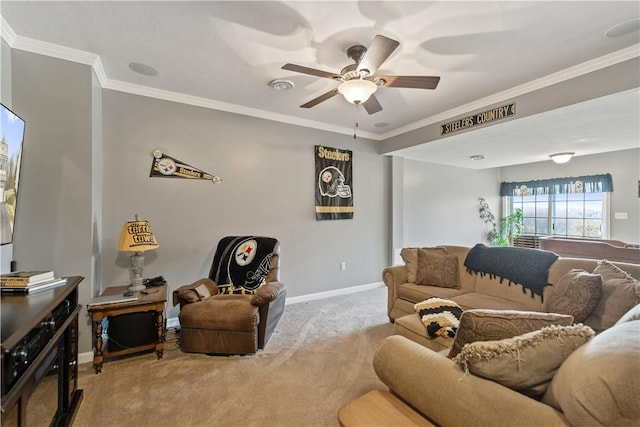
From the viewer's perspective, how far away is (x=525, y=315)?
114 cm

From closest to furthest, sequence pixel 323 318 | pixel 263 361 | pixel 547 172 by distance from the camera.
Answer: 1. pixel 263 361
2. pixel 323 318
3. pixel 547 172

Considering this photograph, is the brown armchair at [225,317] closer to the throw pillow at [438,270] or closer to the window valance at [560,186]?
the throw pillow at [438,270]

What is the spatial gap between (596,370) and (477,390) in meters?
0.32

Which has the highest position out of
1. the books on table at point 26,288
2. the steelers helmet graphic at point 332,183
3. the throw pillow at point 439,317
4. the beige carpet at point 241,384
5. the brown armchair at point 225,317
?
the steelers helmet graphic at point 332,183

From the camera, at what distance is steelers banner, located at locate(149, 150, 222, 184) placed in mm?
3098

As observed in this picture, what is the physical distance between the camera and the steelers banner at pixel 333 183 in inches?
165

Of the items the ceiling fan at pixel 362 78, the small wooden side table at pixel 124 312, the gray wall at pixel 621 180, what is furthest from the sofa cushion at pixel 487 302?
the gray wall at pixel 621 180

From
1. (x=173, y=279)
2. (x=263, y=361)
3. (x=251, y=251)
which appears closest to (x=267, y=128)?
(x=251, y=251)

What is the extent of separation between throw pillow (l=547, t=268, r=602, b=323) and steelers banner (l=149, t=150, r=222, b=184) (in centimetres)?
350

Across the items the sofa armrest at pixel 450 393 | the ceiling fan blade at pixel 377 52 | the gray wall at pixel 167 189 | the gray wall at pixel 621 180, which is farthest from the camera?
the gray wall at pixel 621 180

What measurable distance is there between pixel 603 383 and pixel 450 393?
41 cm

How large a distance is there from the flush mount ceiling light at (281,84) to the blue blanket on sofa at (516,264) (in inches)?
104

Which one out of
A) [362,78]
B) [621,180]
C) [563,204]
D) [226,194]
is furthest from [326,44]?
[563,204]

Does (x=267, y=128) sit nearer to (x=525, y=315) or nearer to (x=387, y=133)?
(x=387, y=133)
